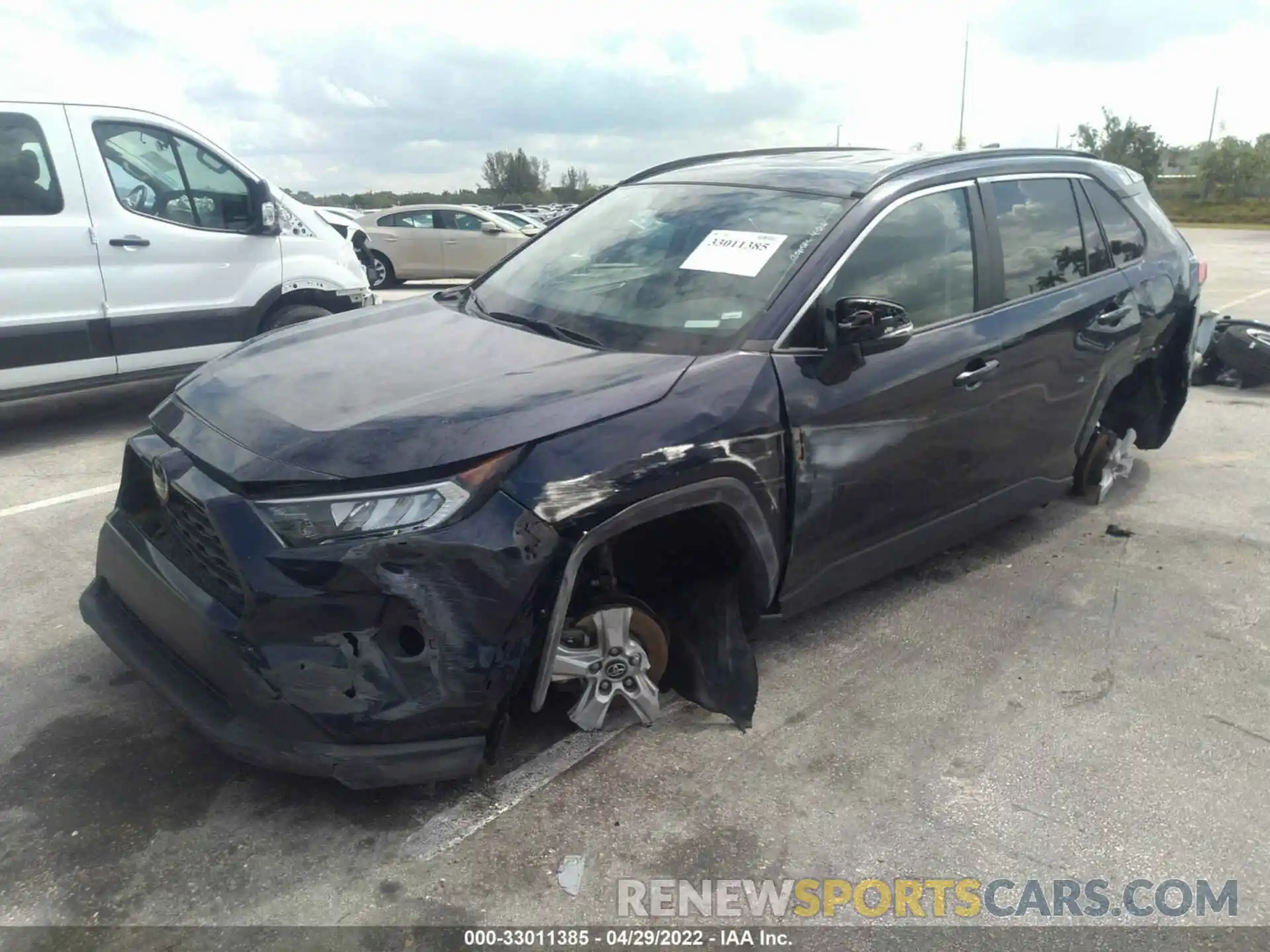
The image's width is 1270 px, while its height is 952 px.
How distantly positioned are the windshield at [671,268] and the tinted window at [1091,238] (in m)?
1.66

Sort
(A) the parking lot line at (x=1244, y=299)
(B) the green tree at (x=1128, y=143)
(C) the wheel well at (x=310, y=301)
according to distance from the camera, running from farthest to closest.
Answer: (B) the green tree at (x=1128, y=143)
(A) the parking lot line at (x=1244, y=299)
(C) the wheel well at (x=310, y=301)

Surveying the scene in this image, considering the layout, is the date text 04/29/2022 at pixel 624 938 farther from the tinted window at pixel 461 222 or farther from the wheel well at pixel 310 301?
the tinted window at pixel 461 222

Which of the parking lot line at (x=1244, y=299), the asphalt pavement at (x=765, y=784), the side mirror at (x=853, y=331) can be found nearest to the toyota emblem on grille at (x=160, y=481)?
the asphalt pavement at (x=765, y=784)

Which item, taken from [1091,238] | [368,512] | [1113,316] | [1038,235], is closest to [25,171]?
[368,512]

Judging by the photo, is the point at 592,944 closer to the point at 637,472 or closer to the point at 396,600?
the point at 396,600

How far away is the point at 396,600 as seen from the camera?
233 cm

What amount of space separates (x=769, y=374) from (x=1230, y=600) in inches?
97.9

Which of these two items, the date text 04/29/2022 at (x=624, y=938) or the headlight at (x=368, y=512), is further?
the headlight at (x=368, y=512)

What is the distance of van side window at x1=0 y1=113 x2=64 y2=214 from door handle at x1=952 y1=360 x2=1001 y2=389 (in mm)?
5231

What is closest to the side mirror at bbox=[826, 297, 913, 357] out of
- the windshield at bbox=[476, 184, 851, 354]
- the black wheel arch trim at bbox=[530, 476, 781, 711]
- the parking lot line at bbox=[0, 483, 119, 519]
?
the windshield at bbox=[476, 184, 851, 354]

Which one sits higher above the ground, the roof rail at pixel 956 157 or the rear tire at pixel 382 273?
the roof rail at pixel 956 157

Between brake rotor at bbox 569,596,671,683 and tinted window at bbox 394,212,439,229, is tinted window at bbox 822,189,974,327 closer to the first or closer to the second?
brake rotor at bbox 569,596,671,683

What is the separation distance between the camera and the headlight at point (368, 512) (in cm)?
235

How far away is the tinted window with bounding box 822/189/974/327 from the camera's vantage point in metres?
3.28
